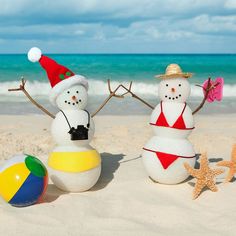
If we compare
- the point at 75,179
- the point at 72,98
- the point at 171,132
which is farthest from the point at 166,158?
the point at 72,98

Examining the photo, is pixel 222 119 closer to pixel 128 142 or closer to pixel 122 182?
pixel 128 142

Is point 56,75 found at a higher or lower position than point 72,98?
higher

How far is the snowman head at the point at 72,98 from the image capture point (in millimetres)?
4648

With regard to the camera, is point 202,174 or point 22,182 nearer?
point 22,182

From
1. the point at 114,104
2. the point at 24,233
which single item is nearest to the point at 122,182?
the point at 24,233

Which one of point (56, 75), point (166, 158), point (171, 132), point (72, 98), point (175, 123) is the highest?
point (56, 75)

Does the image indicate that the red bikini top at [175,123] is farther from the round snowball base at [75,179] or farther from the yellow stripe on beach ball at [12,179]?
the yellow stripe on beach ball at [12,179]

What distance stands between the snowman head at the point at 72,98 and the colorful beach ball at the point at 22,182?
0.77 m


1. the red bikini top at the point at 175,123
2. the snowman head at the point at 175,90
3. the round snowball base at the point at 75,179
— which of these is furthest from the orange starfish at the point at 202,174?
the round snowball base at the point at 75,179

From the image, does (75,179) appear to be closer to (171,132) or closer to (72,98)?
(72,98)

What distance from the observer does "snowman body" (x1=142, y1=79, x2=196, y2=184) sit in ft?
15.8

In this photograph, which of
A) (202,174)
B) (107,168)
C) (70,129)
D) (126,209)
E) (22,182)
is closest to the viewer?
(22,182)

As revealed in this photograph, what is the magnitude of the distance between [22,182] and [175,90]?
203 centimetres

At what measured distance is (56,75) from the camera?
4.70m
